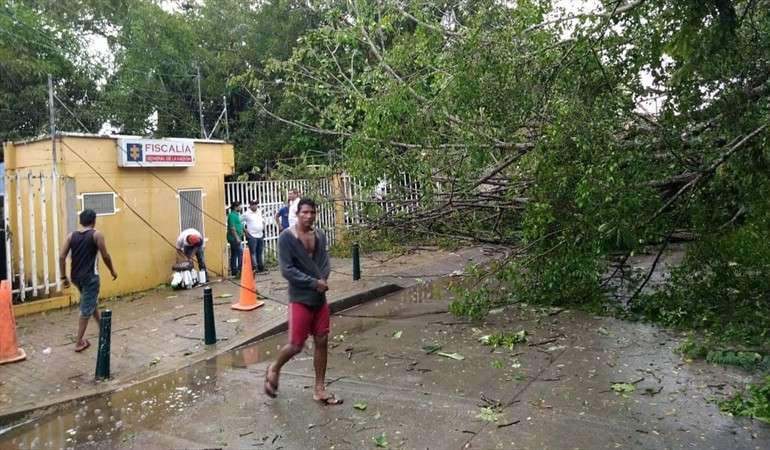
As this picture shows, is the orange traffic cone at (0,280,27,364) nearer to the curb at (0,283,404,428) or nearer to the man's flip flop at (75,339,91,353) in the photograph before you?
the man's flip flop at (75,339,91,353)

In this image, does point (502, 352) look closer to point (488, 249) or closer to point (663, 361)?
point (663, 361)

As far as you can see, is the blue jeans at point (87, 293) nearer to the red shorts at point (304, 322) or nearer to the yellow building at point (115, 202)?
the yellow building at point (115, 202)

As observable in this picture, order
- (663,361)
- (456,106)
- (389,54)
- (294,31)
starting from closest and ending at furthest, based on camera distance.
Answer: (663,361)
(456,106)
(389,54)
(294,31)

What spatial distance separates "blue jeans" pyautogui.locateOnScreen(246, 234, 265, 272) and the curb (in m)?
3.34

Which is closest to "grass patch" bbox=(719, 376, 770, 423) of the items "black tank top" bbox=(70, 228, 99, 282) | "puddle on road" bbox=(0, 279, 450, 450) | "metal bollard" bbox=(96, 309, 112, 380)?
"puddle on road" bbox=(0, 279, 450, 450)

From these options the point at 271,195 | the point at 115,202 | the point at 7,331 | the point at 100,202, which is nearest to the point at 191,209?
the point at 115,202

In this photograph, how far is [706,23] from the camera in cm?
467

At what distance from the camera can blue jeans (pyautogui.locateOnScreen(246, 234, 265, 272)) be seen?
12.1 meters

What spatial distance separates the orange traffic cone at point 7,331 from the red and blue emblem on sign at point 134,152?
4020 mm

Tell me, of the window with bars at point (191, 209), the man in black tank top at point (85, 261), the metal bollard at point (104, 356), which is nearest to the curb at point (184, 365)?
the metal bollard at point (104, 356)

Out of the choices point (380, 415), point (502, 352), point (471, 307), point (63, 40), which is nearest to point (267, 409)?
point (380, 415)

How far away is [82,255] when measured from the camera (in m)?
6.60

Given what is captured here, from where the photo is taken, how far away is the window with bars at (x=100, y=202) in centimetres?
952

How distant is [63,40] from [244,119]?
6.33 m
